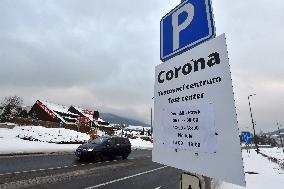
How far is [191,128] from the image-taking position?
257cm

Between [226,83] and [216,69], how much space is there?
18cm

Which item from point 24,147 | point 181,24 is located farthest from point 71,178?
point 24,147

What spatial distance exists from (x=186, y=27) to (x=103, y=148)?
16.6 meters

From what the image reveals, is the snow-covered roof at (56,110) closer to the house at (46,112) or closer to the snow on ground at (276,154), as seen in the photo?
the house at (46,112)

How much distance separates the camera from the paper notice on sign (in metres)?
2.37

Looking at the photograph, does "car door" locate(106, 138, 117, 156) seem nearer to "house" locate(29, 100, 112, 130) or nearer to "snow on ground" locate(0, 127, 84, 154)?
"snow on ground" locate(0, 127, 84, 154)

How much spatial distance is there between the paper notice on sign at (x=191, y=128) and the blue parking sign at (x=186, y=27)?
73 centimetres

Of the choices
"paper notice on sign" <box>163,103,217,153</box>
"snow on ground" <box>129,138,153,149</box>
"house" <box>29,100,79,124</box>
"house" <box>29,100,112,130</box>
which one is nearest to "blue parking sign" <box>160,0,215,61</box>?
"paper notice on sign" <box>163,103,217,153</box>

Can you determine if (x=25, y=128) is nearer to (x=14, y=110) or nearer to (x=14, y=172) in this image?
(x=14, y=110)

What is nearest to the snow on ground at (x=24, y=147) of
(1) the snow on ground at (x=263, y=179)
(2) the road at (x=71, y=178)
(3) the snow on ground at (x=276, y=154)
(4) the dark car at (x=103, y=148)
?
(4) the dark car at (x=103, y=148)

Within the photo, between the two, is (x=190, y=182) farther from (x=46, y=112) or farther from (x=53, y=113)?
(x=46, y=112)

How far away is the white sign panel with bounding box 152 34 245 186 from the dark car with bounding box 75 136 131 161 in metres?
15.1

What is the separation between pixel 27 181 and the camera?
9.93m

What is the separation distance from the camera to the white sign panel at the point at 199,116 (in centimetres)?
218
